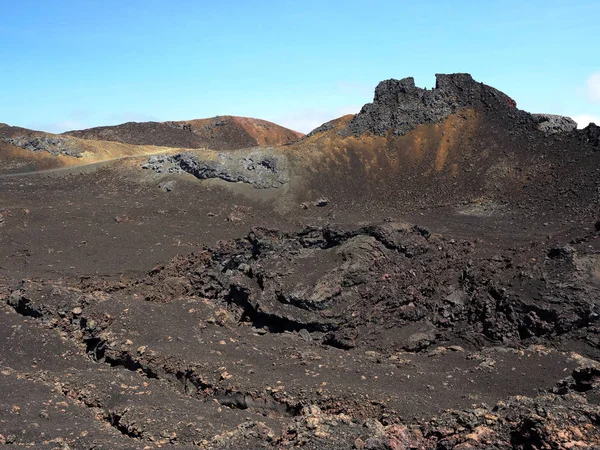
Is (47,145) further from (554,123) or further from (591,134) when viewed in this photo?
(591,134)

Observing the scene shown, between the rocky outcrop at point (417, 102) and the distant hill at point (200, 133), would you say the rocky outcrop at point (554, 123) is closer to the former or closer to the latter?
the rocky outcrop at point (417, 102)

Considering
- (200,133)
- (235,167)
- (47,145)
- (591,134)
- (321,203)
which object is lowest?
(321,203)

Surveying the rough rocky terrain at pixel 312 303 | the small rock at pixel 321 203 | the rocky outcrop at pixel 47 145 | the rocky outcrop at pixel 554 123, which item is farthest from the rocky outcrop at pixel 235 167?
the rocky outcrop at pixel 554 123

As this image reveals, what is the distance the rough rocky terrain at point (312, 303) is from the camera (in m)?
12.4

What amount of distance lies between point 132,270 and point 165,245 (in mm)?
3151

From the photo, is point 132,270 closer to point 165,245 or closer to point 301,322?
point 165,245

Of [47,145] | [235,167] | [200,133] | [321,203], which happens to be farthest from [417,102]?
[200,133]

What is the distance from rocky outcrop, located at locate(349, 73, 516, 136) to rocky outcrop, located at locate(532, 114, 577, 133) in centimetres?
241

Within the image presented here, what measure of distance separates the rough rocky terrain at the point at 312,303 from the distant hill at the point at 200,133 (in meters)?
27.2

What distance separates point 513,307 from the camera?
19.0 metres

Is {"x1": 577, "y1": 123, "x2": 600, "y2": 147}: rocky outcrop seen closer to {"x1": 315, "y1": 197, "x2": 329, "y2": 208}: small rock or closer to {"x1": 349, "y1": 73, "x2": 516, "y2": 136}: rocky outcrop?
{"x1": 349, "y1": 73, "x2": 516, "y2": 136}: rocky outcrop

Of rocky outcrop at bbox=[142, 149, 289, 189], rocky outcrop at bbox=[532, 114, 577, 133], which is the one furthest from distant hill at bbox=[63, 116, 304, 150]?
rocky outcrop at bbox=[532, 114, 577, 133]

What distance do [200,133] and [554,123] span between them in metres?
43.5

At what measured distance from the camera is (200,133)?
69.3 m
